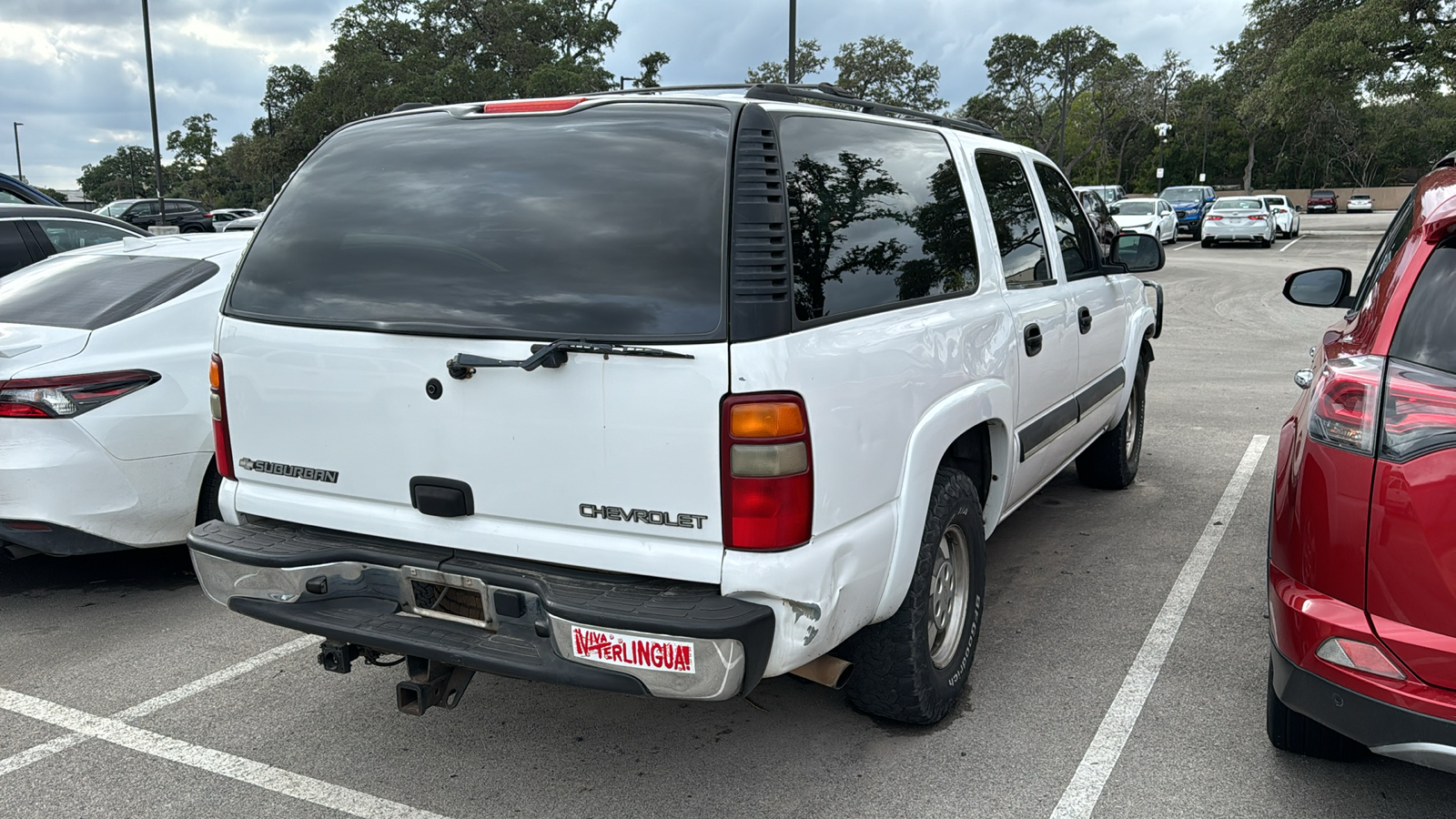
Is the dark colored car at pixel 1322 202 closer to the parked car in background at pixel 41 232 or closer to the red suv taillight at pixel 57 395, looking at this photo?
the parked car in background at pixel 41 232

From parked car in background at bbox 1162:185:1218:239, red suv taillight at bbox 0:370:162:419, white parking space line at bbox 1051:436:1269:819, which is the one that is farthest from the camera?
parked car in background at bbox 1162:185:1218:239

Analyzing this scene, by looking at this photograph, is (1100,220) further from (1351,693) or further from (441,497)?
(441,497)

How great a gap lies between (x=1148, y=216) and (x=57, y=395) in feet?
97.7

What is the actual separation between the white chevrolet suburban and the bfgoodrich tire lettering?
0.01 meters

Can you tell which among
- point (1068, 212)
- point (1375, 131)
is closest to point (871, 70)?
point (1375, 131)

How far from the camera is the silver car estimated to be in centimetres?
3020

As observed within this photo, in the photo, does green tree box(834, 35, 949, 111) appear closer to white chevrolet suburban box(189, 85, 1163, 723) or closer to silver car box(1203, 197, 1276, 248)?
silver car box(1203, 197, 1276, 248)

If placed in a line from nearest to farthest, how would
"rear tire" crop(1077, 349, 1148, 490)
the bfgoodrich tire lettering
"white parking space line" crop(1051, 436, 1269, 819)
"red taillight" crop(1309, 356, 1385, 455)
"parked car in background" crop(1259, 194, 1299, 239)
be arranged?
"red taillight" crop(1309, 356, 1385, 455)
"white parking space line" crop(1051, 436, 1269, 819)
the bfgoodrich tire lettering
"rear tire" crop(1077, 349, 1148, 490)
"parked car in background" crop(1259, 194, 1299, 239)

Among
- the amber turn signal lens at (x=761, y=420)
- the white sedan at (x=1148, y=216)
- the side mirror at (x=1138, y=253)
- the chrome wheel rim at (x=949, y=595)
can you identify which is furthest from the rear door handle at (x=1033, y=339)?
the white sedan at (x=1148, y=216)

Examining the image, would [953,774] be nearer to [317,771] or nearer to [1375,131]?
[317,771]

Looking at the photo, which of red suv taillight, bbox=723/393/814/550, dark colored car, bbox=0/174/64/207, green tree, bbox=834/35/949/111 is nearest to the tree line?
green tree, bbox=834/35/949/111

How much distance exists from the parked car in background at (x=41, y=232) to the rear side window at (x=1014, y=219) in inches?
216

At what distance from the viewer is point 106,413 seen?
444 centimetres

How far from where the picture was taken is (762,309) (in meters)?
2.63
